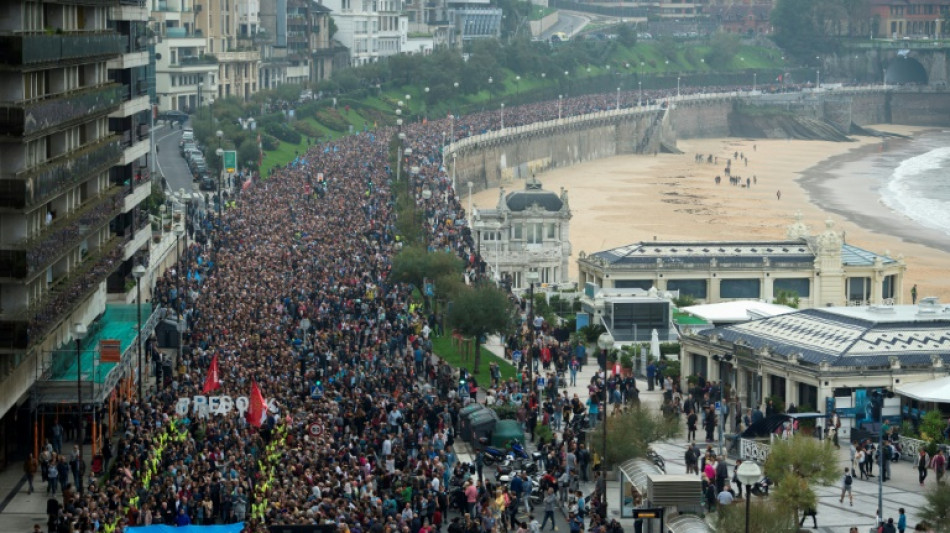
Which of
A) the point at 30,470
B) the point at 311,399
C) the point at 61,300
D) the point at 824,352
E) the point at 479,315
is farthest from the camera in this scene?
the point at 479,315

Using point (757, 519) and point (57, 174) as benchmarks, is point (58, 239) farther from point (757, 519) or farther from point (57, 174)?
point (757, 519)

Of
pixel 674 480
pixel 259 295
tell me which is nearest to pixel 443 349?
pixel 259 295

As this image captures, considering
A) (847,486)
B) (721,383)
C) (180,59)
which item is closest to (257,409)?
(847,486)

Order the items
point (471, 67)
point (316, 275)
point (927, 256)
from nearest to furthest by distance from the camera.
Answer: point (316, 275) < point (927, 256) < point (471, 67)

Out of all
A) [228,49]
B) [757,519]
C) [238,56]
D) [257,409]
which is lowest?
[757,519]

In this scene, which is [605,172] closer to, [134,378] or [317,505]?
[134,378]

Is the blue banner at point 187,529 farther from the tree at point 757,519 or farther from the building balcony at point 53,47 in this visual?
the building balcony at point 53,47

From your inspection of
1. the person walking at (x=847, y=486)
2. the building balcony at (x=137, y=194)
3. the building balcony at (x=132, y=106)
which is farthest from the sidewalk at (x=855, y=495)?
the building balcony at (x=132, y=106)

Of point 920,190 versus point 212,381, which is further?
point 920,190
